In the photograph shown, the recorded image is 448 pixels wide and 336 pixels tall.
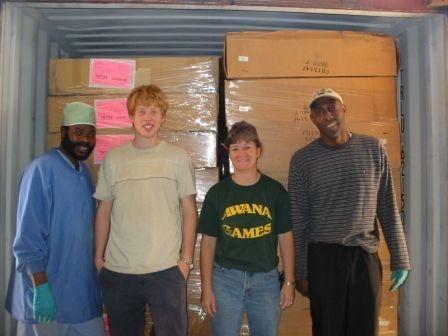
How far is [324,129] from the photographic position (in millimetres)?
2352

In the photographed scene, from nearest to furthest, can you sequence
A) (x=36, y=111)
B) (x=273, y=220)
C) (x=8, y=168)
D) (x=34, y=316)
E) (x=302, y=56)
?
1. (x=34, y=316)
2. (x=273, y=220)
3. (x=8, y=168)
4. (x=302, y=56)
5. (x=36, y=111)

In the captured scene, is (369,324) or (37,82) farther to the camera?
(37,82)

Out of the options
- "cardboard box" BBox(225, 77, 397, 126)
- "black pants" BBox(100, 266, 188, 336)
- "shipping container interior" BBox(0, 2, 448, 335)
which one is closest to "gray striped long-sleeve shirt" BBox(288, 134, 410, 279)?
"cardboard box" BBox(225, 77, 397, 126)

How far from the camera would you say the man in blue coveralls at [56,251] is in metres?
2.09

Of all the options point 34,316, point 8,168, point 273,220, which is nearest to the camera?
point 34,316

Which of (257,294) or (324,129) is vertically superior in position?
(324,129)

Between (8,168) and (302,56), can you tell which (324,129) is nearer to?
(302,56)

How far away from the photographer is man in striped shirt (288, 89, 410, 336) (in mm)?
2184

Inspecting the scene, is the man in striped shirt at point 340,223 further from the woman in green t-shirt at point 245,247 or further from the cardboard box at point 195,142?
the cardboard box at point 195,142

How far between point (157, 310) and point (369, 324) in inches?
47.6

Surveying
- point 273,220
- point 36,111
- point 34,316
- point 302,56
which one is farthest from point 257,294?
point 36,111

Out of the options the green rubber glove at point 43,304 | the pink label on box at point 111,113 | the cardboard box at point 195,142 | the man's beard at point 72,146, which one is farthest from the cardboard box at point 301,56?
the green rubber glove at point 43,304

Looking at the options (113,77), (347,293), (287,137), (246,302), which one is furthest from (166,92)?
(347,293)

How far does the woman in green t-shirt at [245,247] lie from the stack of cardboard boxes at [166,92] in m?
0.61
